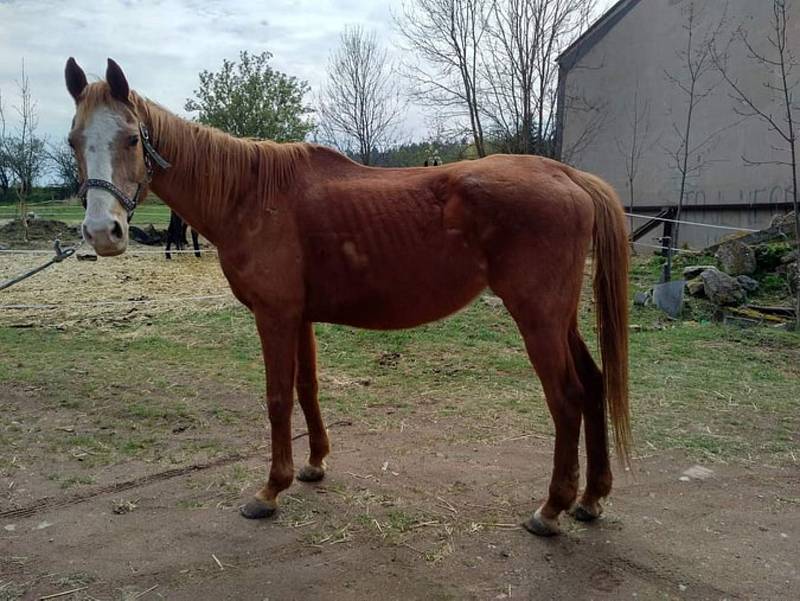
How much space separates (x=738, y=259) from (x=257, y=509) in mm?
7496

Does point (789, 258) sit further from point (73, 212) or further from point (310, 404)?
point (73, 212)

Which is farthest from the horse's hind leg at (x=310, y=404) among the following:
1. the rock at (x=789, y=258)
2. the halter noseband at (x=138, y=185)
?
the rock at (x=789, y=258)

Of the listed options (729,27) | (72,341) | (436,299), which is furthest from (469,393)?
(729,27)

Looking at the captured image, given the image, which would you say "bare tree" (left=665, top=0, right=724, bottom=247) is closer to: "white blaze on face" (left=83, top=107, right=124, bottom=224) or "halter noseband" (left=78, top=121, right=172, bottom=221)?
"halter noseband" (left=78, top=121, right=172, bottom=221)

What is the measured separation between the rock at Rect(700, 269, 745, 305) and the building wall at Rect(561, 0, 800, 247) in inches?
185

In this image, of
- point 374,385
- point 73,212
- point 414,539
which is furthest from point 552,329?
point 73,212

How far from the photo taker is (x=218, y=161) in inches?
104

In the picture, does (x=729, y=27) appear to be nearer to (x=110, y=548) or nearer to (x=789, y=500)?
(x=789, y=500)

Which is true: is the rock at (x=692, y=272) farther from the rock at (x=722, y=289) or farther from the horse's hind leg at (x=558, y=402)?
the horse's hind leg at (x=558, y=402)

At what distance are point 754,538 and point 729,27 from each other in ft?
40.9

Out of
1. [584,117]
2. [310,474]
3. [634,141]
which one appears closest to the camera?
[310,474]

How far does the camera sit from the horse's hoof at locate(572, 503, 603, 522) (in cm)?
250

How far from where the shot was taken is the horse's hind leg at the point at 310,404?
117 inches

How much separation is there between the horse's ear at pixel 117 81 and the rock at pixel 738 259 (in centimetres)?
781
